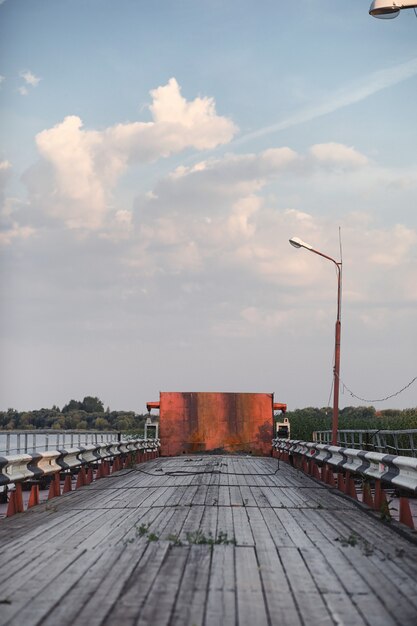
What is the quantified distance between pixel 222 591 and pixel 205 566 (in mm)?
1063

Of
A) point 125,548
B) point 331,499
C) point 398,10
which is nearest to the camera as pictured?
point 125,548

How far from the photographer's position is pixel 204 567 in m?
7.35

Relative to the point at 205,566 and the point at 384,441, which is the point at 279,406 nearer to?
the point at 384,441

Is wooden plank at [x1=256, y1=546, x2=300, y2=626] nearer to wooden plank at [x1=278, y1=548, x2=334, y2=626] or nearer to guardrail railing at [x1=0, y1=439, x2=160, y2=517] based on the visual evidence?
wooden plank at [x1=278, y1=548, x2=334, y2=626]

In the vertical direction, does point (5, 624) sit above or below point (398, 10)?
below

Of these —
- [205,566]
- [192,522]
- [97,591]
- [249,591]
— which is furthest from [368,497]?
[97,591]

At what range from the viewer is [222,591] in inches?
250

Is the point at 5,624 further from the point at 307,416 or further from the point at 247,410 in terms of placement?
the point at 307,416

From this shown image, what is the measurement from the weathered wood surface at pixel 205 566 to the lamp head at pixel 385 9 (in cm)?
943

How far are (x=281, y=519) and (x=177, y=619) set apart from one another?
6.02 meters

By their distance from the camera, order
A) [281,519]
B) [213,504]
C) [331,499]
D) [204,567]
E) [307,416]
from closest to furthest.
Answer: [204,567] < [281,519] < [213,504] < [331,499] < [307,416]

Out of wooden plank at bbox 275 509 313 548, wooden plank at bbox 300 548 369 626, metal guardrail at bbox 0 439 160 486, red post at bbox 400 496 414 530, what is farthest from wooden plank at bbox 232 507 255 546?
metal guardrail at bbox 0 439 160 486

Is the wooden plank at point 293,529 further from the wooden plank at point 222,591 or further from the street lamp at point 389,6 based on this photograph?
the street lamp at point 389,6

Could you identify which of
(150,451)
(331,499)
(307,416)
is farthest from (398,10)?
(307,416)
